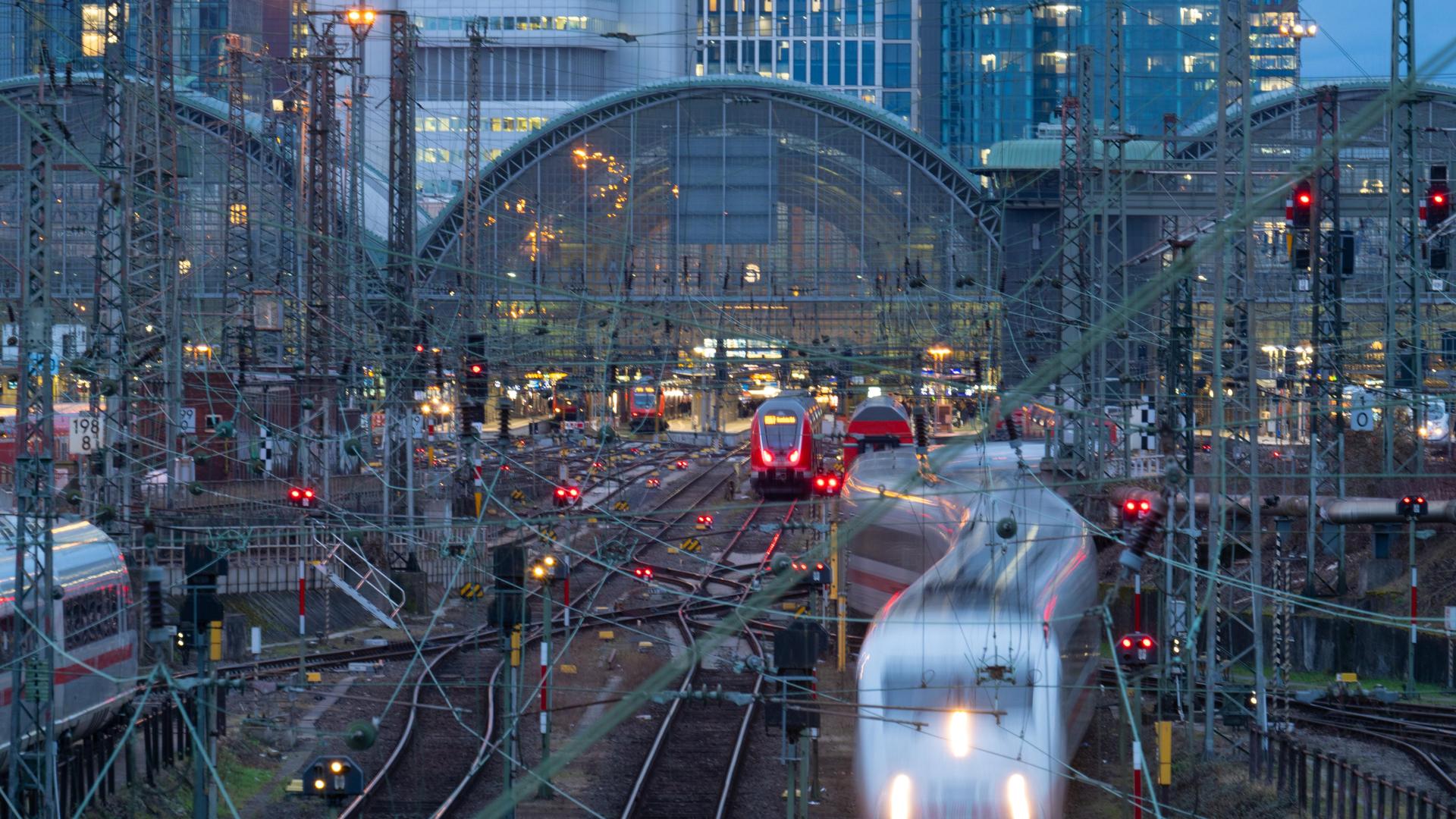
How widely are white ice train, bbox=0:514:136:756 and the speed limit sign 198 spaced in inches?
164

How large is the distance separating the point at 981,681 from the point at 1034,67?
291ft

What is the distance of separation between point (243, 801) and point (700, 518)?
19.6m

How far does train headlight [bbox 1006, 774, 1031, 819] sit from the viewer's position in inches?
437

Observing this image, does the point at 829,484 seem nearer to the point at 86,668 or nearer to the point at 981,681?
the point at 981,681

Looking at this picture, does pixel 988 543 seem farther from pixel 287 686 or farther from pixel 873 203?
pixel 873 203

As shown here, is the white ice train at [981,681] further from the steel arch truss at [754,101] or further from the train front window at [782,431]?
the steel arch truss at [754,101]

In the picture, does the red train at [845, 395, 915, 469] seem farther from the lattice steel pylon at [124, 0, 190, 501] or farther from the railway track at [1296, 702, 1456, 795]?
the railway track at [1296, 702, 1456, 795]

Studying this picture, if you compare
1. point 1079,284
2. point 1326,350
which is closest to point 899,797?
point 1326,350

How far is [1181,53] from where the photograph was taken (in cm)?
8975

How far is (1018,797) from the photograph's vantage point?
11141mm

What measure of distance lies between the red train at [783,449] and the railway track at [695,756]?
1654cm

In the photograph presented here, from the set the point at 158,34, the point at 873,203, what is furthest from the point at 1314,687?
the point at 873,203

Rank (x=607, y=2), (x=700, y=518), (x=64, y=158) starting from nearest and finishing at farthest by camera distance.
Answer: (x=700, y=518), (x=64, y=158), (x=607, y=2)

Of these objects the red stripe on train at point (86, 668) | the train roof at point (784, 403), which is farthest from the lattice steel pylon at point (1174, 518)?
the train roof at point (784, 403)
